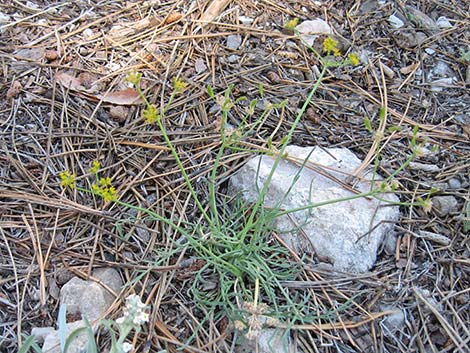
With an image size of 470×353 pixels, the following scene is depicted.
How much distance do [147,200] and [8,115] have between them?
617mm

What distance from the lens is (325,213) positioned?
1625 mm

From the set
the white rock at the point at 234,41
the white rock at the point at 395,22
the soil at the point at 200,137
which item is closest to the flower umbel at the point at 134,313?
the soil at the point at 200,137

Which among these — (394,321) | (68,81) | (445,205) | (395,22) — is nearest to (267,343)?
(394,321)

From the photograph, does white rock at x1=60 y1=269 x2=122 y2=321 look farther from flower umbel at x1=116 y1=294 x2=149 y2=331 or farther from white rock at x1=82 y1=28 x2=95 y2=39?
white rock at x1=82 y1=28 x2=95 y2=39

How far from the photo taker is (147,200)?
1.69 meters

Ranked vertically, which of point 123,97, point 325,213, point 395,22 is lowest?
point 325,213

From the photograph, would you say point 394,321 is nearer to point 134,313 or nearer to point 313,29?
point 134,313

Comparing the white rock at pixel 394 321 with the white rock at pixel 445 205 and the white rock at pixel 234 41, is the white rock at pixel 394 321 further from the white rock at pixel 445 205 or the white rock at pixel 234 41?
the white rock at pixel 234 41

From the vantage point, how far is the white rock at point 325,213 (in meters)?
1.57

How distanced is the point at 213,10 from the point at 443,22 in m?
1.02

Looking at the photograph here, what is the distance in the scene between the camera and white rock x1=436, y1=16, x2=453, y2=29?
2.29 m

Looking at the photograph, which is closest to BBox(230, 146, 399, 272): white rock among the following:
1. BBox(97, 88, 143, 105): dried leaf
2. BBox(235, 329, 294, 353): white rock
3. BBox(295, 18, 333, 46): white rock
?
BBox(235, 329, 294, 353): white rock

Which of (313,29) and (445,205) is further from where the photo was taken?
(313,29)

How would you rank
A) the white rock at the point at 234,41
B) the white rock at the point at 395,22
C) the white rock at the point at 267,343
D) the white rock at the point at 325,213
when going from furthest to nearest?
the white rock at the point at 395,22
the white rock at the point at 234,41
the white rock at the point at 325,213
the white rock at the point at 267,343
